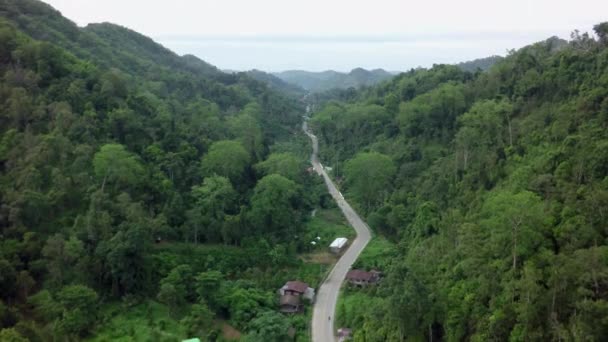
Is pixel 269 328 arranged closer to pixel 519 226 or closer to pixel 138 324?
pixel 138 324

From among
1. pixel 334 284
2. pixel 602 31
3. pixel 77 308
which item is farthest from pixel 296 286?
pixel 602 31

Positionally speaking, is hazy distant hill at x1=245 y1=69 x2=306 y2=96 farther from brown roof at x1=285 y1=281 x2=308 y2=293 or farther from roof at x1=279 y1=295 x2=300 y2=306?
roof at x1=279 y1=295 x2=300 y2=306

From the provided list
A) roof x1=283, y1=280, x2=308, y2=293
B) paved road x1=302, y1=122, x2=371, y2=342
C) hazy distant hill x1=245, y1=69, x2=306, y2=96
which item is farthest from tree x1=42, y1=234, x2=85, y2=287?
hazy distant hill x1=245, y1=69, x2=306, y2=96

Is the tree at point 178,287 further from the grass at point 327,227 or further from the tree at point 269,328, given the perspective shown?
the grass at point 327,227

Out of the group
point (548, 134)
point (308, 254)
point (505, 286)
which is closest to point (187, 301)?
point (308, 254)

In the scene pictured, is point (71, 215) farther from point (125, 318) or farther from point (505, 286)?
point (505, 286)
